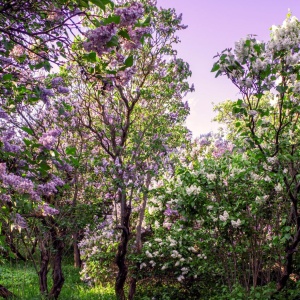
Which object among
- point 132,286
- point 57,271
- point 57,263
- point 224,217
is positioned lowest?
point 132,286

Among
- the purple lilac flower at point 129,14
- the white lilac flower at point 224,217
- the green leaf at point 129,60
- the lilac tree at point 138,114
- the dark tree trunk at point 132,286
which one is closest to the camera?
the green leaf at point 129,60

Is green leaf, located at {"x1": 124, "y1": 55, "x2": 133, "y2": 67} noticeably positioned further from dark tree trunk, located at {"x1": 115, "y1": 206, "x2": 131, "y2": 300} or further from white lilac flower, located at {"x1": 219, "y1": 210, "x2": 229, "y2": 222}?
dark tree trunk, located at {"x1": 115, "y1": 206, "x2": 131, "y2": 300}

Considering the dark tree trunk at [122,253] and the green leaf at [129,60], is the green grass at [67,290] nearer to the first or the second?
the dark tree trunk at [122,253]

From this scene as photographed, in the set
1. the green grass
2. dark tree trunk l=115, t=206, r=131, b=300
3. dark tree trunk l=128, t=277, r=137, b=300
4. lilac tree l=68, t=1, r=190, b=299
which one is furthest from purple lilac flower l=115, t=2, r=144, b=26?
dark tree trunk l=128, t=277, r=137, b=300

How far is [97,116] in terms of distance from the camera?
8.20 metres

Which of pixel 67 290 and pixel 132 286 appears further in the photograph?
pixel 67 290

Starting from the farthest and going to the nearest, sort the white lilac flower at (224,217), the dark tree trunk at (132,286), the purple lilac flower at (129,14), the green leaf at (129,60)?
the dark tree trunk at (132,286) → the white lilac flower at (224,217) → the purple lilac flower at (129,14) → the green leaf at (129,60)

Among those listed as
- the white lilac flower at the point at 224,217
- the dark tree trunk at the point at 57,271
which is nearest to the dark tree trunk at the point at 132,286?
the dark tree trunk at the point at 57,271

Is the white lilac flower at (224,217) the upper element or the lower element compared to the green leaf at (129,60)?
lower

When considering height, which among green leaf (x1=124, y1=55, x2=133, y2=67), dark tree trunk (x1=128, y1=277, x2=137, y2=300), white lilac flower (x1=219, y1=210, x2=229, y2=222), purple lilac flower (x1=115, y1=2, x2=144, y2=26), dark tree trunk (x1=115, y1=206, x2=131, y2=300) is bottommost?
dark tree trunk (x1=128, y1=277, x2=137, y2=300)

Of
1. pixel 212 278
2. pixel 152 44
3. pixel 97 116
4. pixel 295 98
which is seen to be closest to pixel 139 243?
pixel 212 278

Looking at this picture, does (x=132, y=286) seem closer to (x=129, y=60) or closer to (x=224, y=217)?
(x=224, y=217)

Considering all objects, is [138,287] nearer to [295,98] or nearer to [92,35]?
[295,98]

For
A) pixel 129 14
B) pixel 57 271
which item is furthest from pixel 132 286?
pixel 129 14
